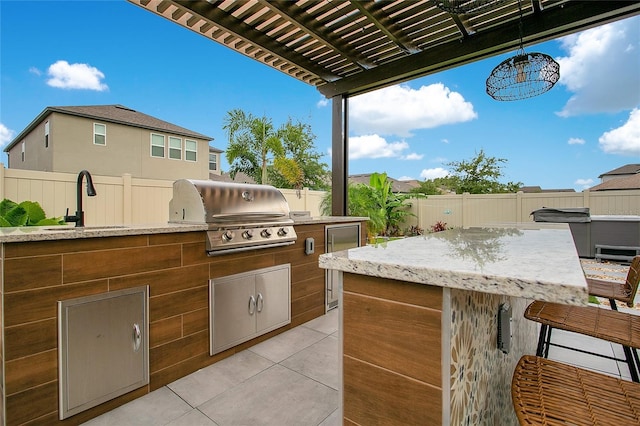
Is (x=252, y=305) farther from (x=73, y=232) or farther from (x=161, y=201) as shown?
(x=161, y=201)

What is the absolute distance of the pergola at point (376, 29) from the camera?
2471 mm

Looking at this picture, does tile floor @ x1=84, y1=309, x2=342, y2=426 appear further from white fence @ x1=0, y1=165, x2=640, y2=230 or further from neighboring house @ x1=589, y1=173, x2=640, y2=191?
neighboring house @ x1=589, y1=173, x2=640, y2=191

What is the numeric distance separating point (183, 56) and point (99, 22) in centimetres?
352

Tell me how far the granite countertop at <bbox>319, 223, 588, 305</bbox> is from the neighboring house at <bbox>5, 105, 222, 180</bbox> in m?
11.7

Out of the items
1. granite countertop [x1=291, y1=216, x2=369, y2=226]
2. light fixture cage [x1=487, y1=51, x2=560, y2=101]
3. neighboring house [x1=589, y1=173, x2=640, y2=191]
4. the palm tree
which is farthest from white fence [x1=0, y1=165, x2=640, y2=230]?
the palm tree

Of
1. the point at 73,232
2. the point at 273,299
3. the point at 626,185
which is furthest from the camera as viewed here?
the point at 626,185

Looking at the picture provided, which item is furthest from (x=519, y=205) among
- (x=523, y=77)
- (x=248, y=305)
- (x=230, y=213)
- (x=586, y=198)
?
(x=230, y=213)

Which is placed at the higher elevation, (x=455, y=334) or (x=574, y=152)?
(x=574, y=152)

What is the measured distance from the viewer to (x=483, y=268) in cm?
71

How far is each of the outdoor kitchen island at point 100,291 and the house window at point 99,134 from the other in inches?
397

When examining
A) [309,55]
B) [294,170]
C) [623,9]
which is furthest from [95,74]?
[623,9]

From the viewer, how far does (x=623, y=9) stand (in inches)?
89.2

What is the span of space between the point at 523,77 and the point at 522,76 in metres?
0.01

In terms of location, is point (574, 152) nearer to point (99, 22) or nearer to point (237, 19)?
point (237, 19)
